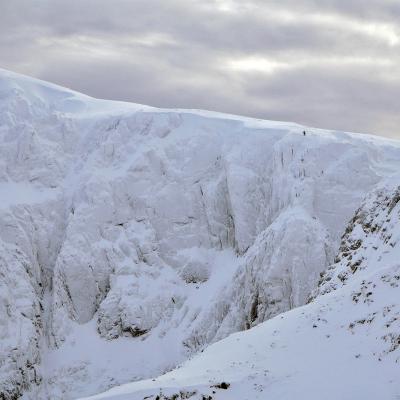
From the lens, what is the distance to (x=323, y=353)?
28.0 meters

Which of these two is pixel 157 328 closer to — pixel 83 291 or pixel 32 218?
pixel 83 291

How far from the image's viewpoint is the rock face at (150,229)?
70438mm

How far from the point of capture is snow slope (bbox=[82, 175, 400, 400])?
24922mm

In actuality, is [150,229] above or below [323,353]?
below

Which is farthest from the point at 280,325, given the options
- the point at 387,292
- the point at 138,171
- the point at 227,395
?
the point at 138,171

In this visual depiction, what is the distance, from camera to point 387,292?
29.3 m

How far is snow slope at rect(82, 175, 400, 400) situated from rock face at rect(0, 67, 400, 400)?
3180 centimetres

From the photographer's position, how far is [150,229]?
8256 centimetres

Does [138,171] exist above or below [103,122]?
below

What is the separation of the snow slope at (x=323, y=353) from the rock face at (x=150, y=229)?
31797mm

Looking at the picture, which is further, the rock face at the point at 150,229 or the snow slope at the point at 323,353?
the rock face at the point at 150,229

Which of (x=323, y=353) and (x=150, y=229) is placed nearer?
(x=323, y=353)

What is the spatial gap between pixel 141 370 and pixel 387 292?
156 ft

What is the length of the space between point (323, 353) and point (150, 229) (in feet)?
183
